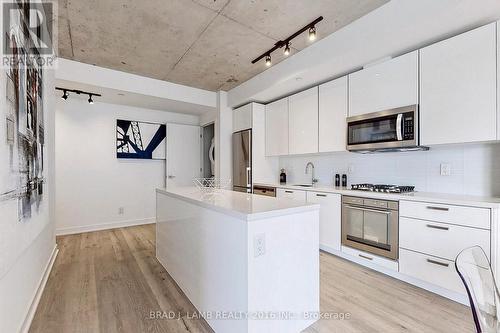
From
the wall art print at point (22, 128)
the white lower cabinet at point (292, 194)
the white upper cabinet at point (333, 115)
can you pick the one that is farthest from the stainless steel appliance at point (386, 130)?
the wall art print at point (22, 128)

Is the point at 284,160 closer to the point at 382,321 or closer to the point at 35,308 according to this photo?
the point at 382,321

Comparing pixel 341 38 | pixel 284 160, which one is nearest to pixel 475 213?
pixel 341 38

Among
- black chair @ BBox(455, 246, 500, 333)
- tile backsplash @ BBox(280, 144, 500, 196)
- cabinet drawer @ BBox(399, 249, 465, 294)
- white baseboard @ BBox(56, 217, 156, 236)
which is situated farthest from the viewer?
white baseboard @ BBox(56, 217, 156, 236)

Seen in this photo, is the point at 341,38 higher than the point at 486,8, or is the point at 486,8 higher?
the point at 341,38

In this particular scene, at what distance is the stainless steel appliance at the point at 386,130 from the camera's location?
2.36 m

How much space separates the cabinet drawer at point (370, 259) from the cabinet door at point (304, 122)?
1.39 metres

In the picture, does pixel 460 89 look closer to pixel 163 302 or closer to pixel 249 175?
pixel 249 175

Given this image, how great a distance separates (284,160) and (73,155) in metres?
3.80

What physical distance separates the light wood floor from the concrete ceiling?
2645mm

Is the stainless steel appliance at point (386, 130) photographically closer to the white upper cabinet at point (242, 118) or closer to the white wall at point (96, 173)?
the white upper cabinet at point (242, 118)

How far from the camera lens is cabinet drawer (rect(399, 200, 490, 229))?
6.07 feet

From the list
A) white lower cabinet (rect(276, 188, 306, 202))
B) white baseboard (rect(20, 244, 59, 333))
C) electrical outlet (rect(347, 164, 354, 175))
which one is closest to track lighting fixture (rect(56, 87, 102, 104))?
white baseboard (rect(20, 244, 59, 333))

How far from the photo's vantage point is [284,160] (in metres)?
4.50

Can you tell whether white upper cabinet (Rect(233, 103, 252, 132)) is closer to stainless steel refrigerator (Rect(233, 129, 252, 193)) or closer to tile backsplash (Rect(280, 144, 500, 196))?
stainless steel refrigerator (Rect(233, 129, 252, 193))
